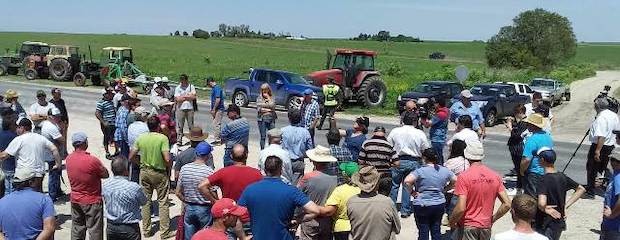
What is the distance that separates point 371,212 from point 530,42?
213 feet

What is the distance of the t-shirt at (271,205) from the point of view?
19.4 feet

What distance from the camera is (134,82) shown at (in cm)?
3322

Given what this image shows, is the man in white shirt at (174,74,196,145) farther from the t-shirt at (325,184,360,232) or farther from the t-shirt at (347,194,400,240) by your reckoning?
the t-shirt at (347,194,400,240)

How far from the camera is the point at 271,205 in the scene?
5.93m

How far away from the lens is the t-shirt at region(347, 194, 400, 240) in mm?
6160

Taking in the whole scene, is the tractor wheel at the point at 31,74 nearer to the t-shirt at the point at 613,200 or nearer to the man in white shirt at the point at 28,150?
the man in white shirt at the point at 28,150

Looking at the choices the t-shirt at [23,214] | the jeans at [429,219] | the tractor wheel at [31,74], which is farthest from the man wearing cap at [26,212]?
the tractor wheel at [31,74]

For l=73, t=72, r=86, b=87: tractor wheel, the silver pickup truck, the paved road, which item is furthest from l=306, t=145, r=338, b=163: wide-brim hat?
l=73, t=72, r=86, b=87: tractor wheel

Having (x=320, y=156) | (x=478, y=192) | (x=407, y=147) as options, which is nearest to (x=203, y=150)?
(x=320, y=156)

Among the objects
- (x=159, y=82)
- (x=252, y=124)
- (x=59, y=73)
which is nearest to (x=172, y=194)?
(x=159, y=82)

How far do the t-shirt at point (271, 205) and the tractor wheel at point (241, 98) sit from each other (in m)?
20.7

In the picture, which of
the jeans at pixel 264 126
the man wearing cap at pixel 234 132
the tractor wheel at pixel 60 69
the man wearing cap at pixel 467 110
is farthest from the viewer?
the tractor wheel at pixel 60 69

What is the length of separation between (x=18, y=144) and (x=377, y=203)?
5209mm

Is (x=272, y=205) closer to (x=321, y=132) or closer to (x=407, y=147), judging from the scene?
(x=407, y=147)
